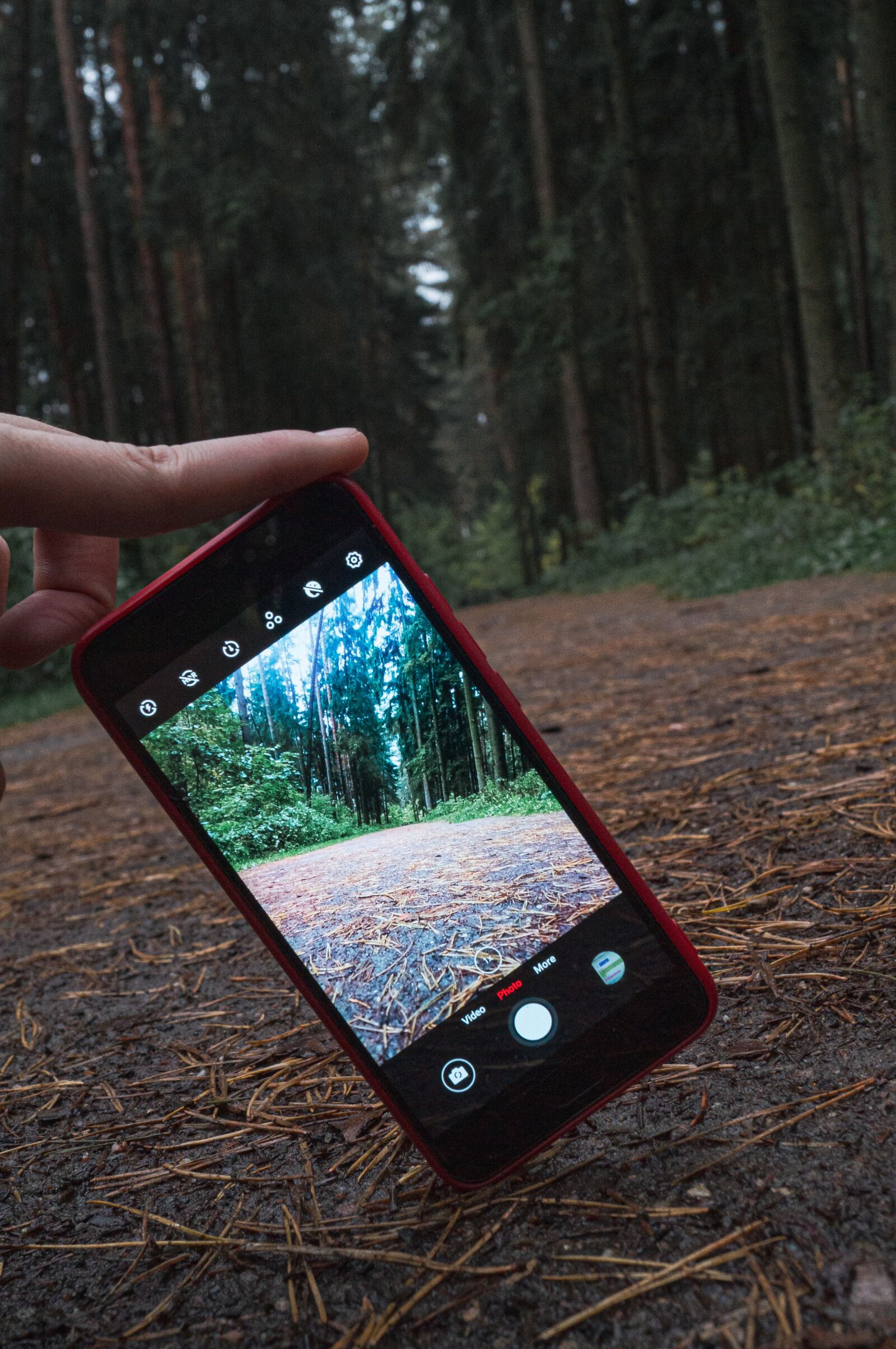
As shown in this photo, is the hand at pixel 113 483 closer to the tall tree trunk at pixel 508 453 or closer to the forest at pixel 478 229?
the forest at pixel 478 229

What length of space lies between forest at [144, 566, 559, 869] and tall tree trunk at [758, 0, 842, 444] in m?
9.40

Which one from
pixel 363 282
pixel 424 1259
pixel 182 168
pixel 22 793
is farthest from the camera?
pixel 363 282

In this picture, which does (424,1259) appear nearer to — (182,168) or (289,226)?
(182,168)

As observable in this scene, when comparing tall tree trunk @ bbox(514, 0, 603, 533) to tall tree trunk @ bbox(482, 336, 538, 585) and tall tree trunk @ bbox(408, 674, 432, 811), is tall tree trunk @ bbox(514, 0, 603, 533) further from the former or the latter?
tall tree trunk @ bbox(408, 674, 432, 811)

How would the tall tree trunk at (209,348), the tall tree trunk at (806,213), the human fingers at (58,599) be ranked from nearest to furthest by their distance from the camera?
the human fingers at (58,599)
the tall tree trunk at (806,213)
the tall tree trunk at (209,348)

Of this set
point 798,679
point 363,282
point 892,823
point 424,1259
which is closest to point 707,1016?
point 424,1259

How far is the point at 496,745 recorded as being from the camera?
4.08 feet

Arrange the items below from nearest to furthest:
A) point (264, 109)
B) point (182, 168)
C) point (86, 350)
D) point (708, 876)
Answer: point (708, 876) → point (182, 168) → point (264, 109) → point (86, 350)

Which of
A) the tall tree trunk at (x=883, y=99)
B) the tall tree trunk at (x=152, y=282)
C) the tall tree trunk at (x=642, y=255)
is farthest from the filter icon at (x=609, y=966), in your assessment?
the tall tree trunk at (x=152, y=282)

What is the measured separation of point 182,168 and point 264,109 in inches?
97.4

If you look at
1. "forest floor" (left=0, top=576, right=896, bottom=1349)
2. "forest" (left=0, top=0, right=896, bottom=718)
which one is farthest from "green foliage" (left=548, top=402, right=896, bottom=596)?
"forest floor" (left=0, top=576, right=896, bottom=1349)

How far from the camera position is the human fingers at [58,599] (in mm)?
A: 1288

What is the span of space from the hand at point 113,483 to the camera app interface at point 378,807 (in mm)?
143

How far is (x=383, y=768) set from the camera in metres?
1.27
